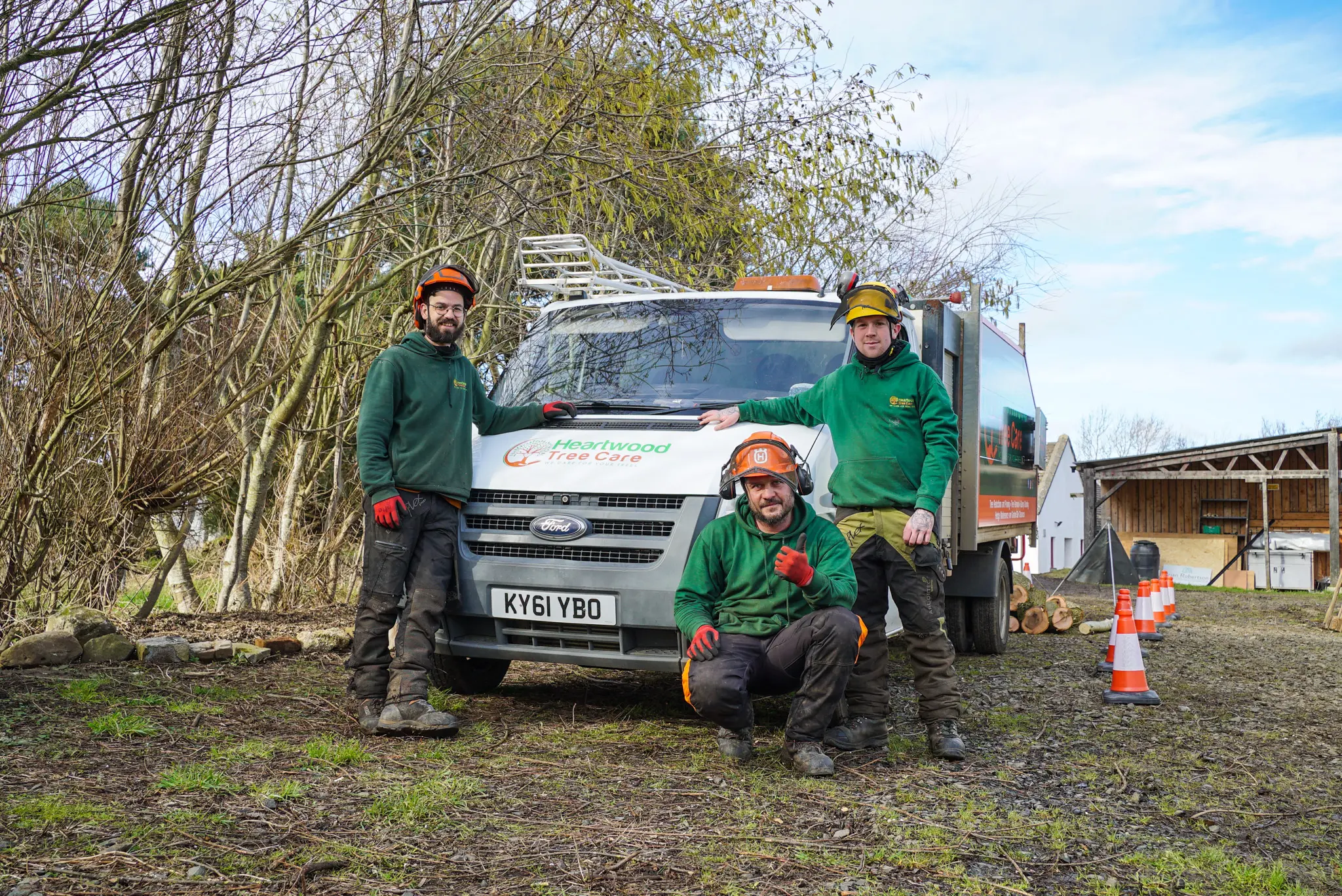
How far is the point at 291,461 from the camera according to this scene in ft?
37.1

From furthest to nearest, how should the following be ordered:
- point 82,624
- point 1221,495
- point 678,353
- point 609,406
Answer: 1. point 1221,495
2. point 82,624
3. point 678,353
4. point 609,406

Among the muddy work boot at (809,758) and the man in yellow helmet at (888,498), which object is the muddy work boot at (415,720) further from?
the man in yellow helmet at (888,498)

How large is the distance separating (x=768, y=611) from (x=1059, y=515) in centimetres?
4630

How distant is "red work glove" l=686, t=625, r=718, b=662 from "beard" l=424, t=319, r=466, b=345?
202cm

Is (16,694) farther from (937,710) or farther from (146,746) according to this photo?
(937,710)

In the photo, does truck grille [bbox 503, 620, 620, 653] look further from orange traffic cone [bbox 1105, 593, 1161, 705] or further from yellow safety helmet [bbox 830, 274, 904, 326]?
orange traffic cone [bbox 1105, 593, 1161, 705]

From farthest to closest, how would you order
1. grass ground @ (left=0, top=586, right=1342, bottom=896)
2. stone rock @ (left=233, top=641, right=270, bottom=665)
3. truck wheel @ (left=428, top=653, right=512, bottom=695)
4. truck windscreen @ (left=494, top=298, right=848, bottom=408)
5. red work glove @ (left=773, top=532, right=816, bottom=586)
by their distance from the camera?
stone rock @ (left=233, top=641, right=270, bottom=665) < truck wheel @ (left=428, top=653, right=512, bottom=695) < truck windscreen @ (left=494, top=298, right=848, bottom=408) < red work glove @ (left=773, top=532, right=816, bottom=586) < grass ground @ (left=0, top=586, right=1342, bottom=896)

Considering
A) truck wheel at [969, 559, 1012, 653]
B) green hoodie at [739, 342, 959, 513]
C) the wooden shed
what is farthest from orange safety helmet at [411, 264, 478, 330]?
the wooden shed

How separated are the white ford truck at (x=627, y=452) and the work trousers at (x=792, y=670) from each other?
368 millimetres

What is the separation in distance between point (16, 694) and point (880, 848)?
442 cm

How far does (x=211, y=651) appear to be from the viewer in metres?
6.95

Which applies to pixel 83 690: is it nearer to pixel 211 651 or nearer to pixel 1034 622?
pixel 211 651

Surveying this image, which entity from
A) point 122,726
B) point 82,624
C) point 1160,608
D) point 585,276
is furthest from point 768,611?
point 1160,608

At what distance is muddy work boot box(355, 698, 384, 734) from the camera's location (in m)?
5.29
